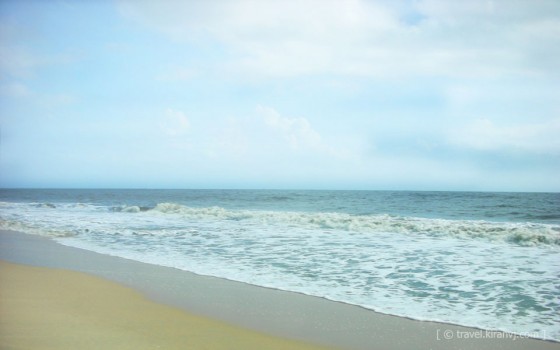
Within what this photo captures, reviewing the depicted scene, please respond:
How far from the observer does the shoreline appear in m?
4.51

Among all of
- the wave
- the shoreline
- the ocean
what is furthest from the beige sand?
the wave

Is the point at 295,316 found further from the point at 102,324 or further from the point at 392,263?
the point at 392,263

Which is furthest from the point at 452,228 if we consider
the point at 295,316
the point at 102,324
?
the point at 102,324

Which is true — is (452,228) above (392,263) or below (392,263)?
above

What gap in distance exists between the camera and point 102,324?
4773mm

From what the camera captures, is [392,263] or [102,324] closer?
[102,324]

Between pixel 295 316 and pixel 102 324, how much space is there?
2.44 meters

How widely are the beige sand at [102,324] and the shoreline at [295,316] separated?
0.28 metres

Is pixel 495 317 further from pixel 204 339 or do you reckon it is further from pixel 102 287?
pixel 102 287

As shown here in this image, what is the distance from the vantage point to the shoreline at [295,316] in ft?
14.8

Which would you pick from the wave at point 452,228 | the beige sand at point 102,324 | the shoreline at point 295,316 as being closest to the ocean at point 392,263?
the wave at point 452,228

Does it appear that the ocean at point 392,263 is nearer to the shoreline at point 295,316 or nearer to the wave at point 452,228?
the wave at point 452,228

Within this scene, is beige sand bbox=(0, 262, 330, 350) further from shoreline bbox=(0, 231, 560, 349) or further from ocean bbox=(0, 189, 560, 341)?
ocean bbox=(0, 189, 560, 341)

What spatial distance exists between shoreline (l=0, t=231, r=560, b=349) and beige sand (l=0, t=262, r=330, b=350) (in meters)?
0.28
